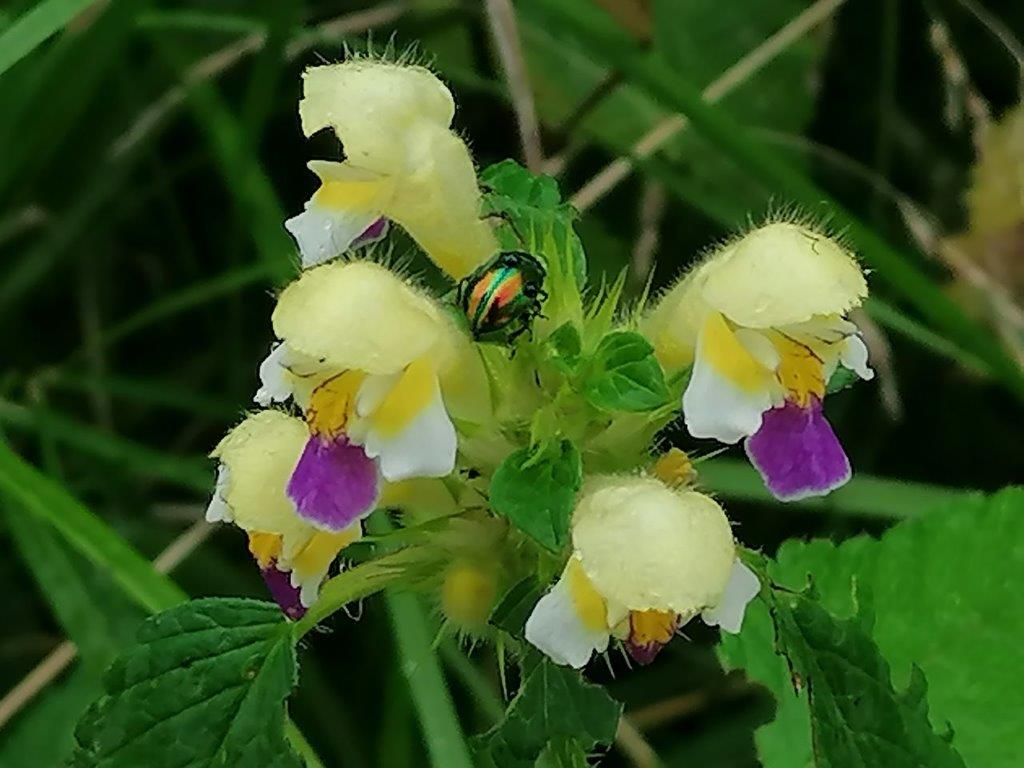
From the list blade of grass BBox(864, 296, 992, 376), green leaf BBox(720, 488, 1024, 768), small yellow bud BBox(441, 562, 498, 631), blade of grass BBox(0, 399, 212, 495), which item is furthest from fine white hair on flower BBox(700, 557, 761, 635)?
blade of grass BBox(0, 399, 212, 495)

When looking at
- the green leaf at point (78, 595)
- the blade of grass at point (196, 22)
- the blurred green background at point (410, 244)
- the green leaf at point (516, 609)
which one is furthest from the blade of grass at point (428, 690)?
the blade of grass at point (196, 22)

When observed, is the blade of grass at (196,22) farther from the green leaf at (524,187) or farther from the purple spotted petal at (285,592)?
the purple spotted petal at (285,592)

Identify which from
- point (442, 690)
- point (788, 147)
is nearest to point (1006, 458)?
point (788, 147)

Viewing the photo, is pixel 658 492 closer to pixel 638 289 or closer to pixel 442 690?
pixel 442 690

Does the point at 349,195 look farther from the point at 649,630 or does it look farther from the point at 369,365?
the point at 649,630

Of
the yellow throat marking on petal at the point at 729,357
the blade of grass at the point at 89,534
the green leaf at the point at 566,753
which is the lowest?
the blade of grass at the point at 89,534

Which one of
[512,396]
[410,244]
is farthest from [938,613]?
[410,244]
